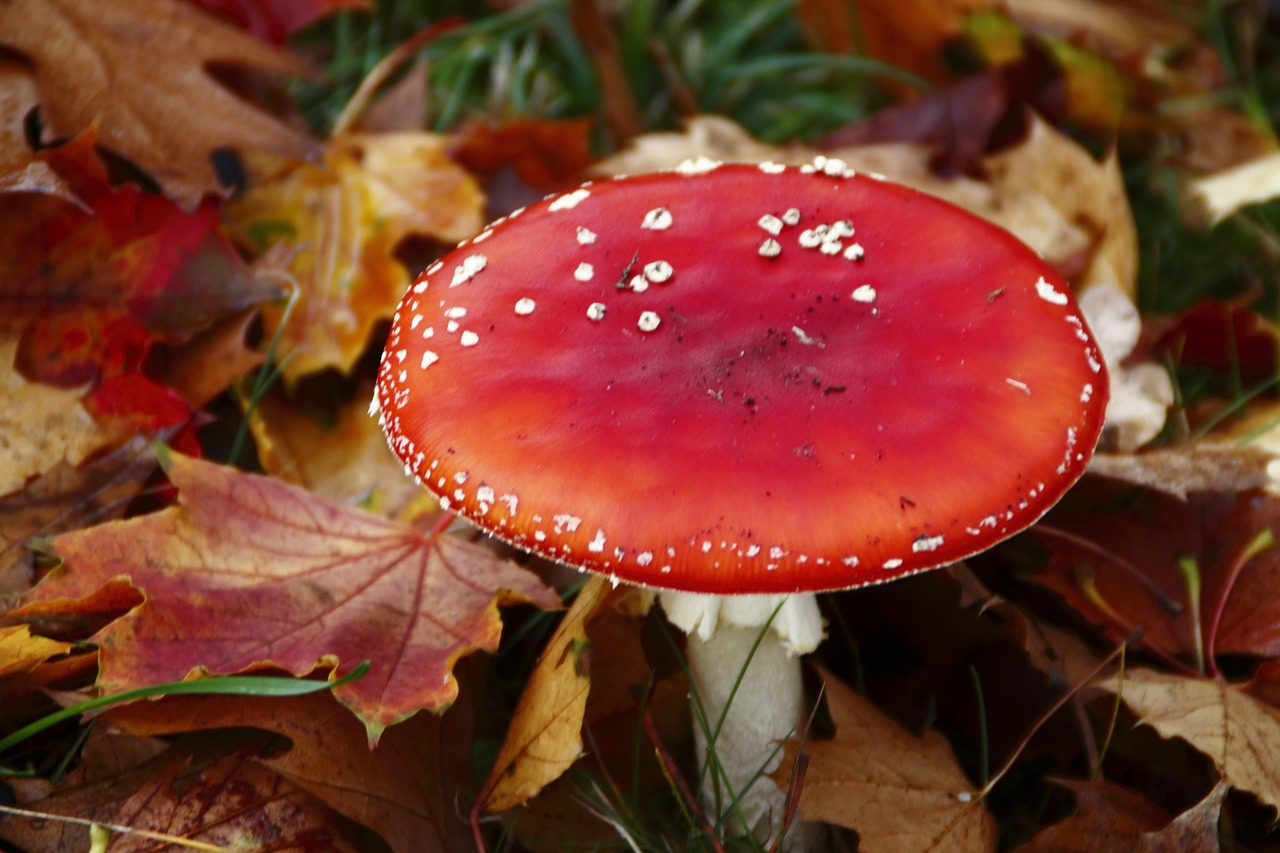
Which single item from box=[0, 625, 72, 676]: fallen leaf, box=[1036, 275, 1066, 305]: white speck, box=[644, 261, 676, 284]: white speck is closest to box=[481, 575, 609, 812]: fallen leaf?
box=[644, 261, 676, 284]: white speck

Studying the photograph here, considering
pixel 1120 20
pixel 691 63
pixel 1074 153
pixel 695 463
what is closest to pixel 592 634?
pixel 695 463

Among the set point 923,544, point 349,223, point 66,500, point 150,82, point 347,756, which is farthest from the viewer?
point 349,223

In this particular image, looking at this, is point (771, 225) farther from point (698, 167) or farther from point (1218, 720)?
point (1218, 720)

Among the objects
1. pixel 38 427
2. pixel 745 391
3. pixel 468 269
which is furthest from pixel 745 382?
pixel 38 427

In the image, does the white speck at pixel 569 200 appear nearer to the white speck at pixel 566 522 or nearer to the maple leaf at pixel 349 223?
the white speck at pixel 566 522

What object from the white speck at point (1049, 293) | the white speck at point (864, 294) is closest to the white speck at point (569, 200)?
the white speck at point (864, 294)

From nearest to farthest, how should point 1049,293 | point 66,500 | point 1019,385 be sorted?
1. point 1019,385
2. point 1049,293
3. point 66,500

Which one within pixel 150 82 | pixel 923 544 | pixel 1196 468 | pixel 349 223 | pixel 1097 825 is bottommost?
pixel 1097 825
